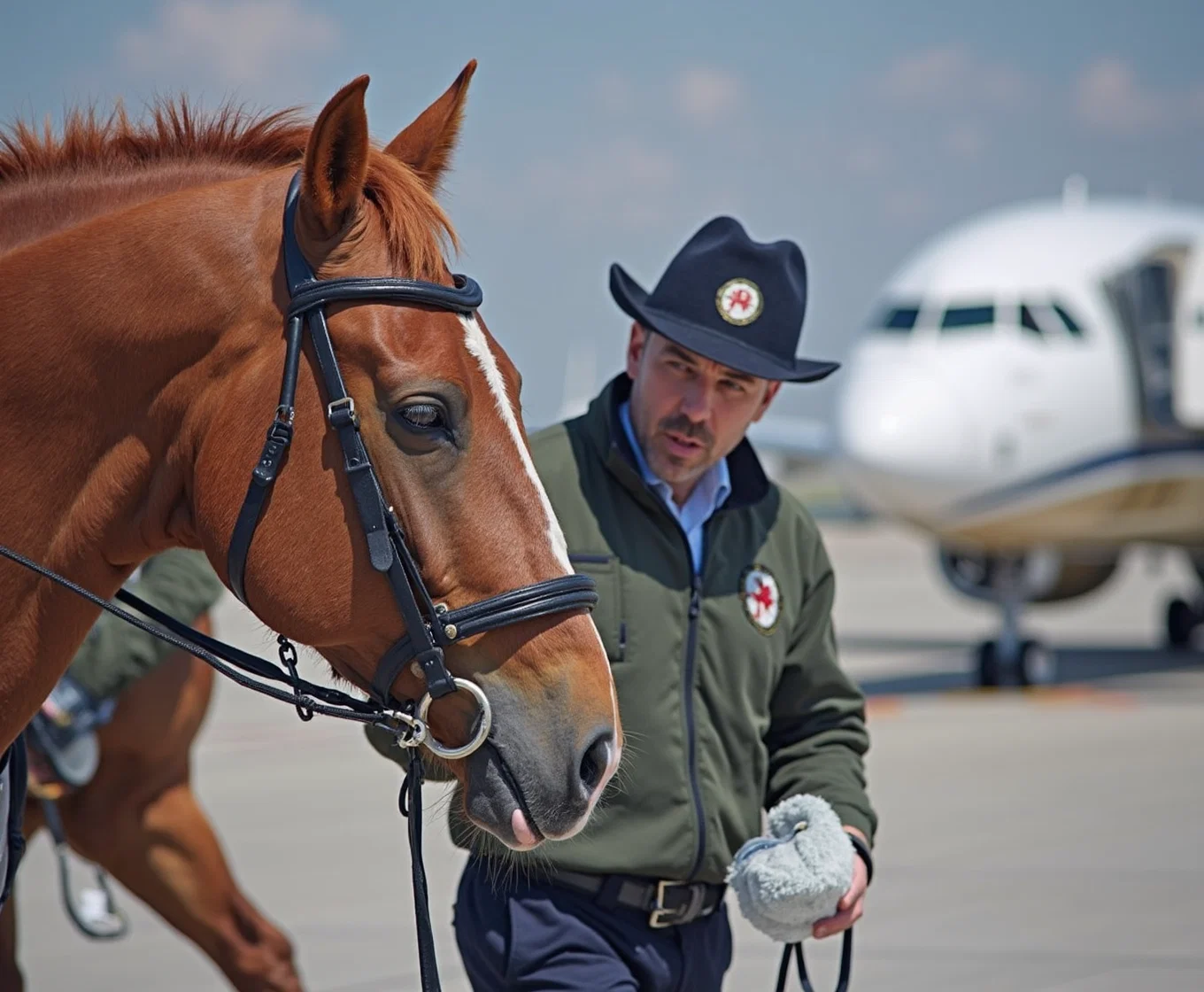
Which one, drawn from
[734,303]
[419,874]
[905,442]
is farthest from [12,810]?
[905,442]

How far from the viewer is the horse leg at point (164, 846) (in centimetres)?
416

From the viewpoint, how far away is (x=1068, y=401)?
13.3 m

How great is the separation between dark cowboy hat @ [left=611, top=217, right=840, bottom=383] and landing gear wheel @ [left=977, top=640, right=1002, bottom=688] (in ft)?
35.6

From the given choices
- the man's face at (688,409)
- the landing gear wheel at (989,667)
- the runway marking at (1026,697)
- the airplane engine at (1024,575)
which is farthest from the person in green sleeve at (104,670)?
the airplane engine at (1024,575)

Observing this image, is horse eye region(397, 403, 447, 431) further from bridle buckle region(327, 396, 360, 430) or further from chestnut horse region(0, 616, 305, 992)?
chestnut horse region(0, 616, 305, 992)

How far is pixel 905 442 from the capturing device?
12.5 m

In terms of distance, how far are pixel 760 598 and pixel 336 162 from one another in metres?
1.19

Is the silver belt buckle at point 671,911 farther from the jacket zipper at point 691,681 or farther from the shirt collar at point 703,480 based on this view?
the shirt collar at point 703,480

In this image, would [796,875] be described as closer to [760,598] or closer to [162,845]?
[760,598]

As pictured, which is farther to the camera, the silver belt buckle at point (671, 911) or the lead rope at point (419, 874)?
the silver belt buckle at point (671, 911)

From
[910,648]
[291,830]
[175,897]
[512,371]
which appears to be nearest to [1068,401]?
[910,648]

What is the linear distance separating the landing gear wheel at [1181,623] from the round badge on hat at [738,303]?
15186mm

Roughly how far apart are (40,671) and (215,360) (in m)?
0.46

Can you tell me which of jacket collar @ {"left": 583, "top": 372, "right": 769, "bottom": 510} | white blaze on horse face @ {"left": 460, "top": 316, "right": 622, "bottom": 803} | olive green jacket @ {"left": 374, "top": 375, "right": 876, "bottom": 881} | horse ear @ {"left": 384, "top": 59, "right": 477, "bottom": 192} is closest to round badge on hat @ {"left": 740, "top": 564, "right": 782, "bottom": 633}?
olive green jacket @ {"left": 374, "top": 375, "right": 876, "bottom": 881}
